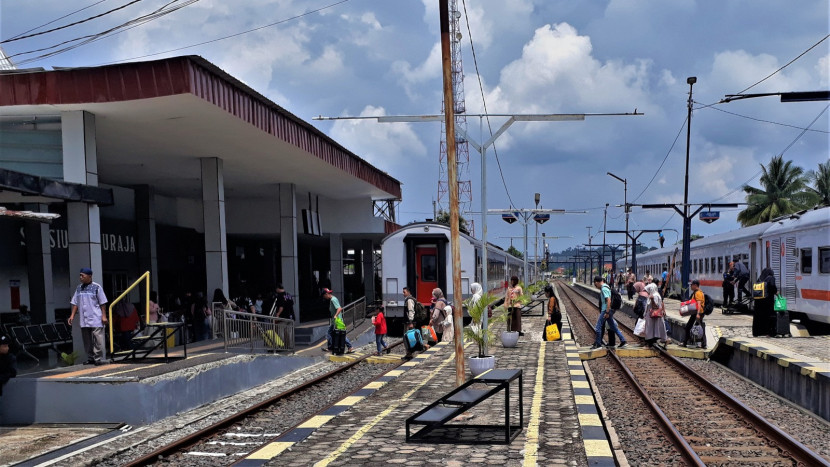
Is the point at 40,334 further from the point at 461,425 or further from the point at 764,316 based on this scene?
the point at 764,316

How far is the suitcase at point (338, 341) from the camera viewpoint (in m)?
17.9

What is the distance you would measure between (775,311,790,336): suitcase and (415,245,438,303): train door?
10.1m

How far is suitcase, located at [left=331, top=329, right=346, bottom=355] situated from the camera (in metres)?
17.9

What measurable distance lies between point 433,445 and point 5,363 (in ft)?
22.2

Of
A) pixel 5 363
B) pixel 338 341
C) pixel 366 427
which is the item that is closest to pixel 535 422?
pixel 366 427

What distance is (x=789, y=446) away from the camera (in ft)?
26.2

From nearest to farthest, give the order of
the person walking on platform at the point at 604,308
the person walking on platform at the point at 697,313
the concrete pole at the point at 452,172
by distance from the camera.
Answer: the concrete pole at the point at 452,172 → the person walking on platform at the point at 604,308 → the person walking on platform at the point at 697,313

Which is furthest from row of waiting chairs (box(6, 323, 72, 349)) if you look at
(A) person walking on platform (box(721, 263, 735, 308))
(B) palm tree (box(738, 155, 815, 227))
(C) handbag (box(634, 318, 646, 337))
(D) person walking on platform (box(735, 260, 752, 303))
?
(B) palm tree (box(738, 155, 815, 227))

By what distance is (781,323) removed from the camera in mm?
17422

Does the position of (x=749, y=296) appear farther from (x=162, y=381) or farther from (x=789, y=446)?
(x=162, y=381)

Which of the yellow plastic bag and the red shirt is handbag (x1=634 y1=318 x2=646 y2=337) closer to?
the yellow plastic bag

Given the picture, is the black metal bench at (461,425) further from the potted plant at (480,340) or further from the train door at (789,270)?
the train door at (789,270)

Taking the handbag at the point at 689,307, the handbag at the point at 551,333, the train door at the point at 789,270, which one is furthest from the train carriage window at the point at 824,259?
the handbag at the point at 551,333

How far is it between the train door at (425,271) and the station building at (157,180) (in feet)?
12.5
